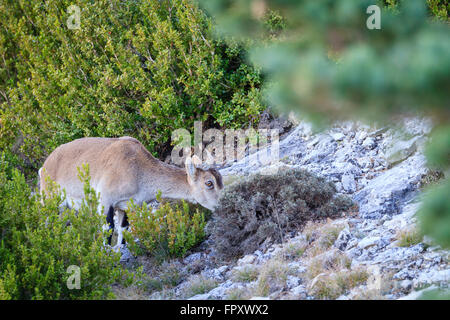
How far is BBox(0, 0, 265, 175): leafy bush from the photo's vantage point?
1148cm

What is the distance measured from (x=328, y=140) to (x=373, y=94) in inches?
311

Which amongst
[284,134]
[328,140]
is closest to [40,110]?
[284,134]

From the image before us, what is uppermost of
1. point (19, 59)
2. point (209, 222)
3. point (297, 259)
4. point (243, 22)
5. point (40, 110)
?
point (19, 59)

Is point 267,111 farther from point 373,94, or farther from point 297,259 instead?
point 373,94

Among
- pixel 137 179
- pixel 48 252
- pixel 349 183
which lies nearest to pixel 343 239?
pixel 349 183

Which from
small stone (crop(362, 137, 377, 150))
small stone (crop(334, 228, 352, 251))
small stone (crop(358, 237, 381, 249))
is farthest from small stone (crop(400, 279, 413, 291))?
small stone (crop(362, 137, 377, 150))

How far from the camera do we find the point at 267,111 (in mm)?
11719

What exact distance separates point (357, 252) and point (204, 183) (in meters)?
3.41

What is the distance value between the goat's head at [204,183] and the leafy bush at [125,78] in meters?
2.45

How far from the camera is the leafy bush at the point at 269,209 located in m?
7.82

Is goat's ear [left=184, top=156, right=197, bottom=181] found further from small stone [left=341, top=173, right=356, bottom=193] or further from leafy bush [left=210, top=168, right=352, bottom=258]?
small stone [left=341, top=173, right=356, bottom=193]

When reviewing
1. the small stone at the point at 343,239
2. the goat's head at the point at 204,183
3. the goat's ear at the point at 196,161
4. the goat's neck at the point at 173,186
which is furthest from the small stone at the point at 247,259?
the goat's ear at the point at 196,161

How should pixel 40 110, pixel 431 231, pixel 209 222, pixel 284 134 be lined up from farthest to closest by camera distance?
pixel 40 110 → pixel 284 134 → pixel 209 222 → pixel 431 231

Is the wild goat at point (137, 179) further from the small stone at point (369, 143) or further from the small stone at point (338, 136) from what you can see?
the small stone at point (369, 143)
